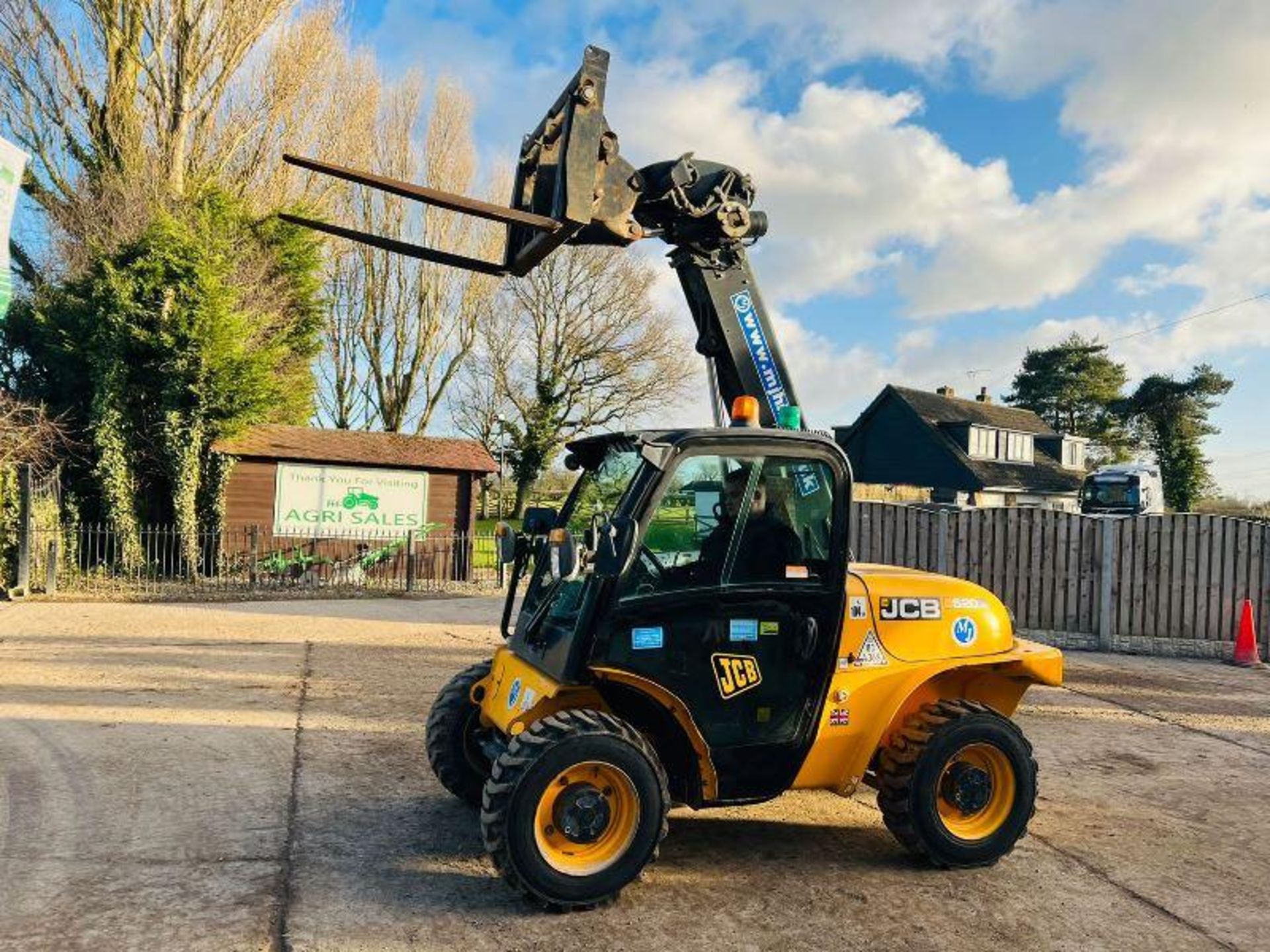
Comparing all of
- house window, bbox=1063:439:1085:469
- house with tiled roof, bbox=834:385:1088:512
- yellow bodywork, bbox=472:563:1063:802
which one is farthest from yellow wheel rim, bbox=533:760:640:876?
house window, bbox=1063:439:1085:469

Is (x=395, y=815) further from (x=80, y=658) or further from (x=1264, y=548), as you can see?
(x=1264, y=548)

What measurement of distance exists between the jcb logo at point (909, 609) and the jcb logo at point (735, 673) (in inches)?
30.0

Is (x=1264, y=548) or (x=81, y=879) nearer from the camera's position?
(x=81, y=879)

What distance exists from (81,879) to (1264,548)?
488 inches

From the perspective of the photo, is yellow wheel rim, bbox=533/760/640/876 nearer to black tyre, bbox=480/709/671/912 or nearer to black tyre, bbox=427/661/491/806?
black tyre, bbox=480/709/671/912

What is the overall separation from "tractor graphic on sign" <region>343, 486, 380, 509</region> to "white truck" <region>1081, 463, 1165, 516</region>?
2120 centimetres

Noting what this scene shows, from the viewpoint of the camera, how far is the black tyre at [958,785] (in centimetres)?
445

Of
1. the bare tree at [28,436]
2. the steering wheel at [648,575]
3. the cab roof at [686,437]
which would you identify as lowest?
the steering wheel at [648,575]

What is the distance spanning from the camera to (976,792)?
459cm

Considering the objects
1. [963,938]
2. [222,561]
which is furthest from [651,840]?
[222,561]

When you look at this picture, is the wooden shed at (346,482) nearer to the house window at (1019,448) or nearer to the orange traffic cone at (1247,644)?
the orange traffic cone at (1247,644)

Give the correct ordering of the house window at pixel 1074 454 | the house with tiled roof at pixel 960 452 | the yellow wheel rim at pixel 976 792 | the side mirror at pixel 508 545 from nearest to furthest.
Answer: the yellow wheel rim at pixel 976 792 → the side mirror at pixel 508 545 → the house with tiled roof at pixel 960 452 → the house window at pixel 1074 454

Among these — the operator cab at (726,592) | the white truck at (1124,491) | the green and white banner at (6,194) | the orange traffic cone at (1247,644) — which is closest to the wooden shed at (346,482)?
the green and white banner at (6,194)

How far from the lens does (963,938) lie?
381 cm
